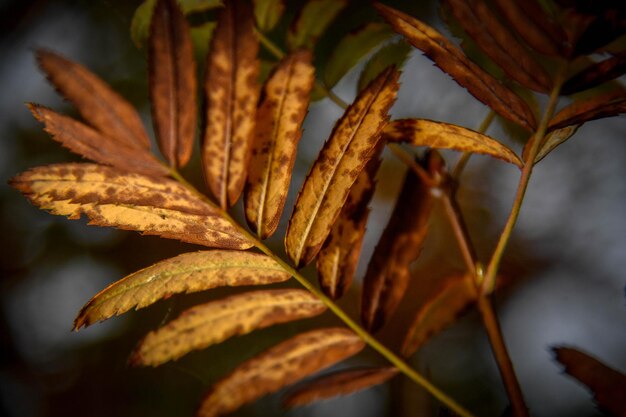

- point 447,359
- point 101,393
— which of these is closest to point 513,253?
point 447,359

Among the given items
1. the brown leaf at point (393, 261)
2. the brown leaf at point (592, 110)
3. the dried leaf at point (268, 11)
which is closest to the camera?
the brown leaf at point (592, 110)

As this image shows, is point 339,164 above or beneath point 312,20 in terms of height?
beneath

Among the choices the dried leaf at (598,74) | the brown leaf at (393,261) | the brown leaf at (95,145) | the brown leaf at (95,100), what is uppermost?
the dried leaf at (598,74)

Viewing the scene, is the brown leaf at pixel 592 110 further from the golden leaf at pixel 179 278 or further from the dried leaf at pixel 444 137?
the golden leaf at pixel 179 278

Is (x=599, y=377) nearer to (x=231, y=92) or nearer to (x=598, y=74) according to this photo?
(x=598, y=74)

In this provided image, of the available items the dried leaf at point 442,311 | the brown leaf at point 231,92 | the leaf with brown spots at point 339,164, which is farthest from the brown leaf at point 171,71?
the dried leaf at point 442,311

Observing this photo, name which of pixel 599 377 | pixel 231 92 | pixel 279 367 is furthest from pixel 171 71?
pixel 599 377
